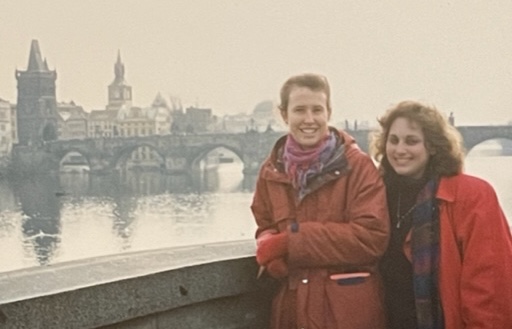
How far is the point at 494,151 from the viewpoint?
157ft

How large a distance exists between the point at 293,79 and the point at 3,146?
1613 inches

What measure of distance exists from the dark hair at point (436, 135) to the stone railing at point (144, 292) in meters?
0.44

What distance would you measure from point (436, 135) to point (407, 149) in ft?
0.18

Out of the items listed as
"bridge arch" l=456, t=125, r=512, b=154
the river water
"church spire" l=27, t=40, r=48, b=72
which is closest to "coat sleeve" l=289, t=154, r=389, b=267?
the river water

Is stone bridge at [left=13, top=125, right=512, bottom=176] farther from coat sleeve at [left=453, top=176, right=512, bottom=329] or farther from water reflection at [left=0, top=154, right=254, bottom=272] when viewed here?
coat sleeve at [left=453, top=176, right=512, bottom=329]

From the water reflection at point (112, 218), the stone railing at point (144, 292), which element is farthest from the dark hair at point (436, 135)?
the water reflection at point (112, 218)

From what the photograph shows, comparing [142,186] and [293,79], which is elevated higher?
[293,79]

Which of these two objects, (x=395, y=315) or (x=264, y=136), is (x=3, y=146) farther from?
(x=395, y=315)

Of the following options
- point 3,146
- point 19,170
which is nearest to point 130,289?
point 19,170

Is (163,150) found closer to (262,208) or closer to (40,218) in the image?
(40,218)

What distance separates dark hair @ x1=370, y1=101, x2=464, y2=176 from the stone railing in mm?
438

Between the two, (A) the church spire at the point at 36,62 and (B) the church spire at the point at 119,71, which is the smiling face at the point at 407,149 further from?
(B) the church spire at the point at 119,71

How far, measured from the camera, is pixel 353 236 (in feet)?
4.41

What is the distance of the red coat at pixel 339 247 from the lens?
1345 mm
